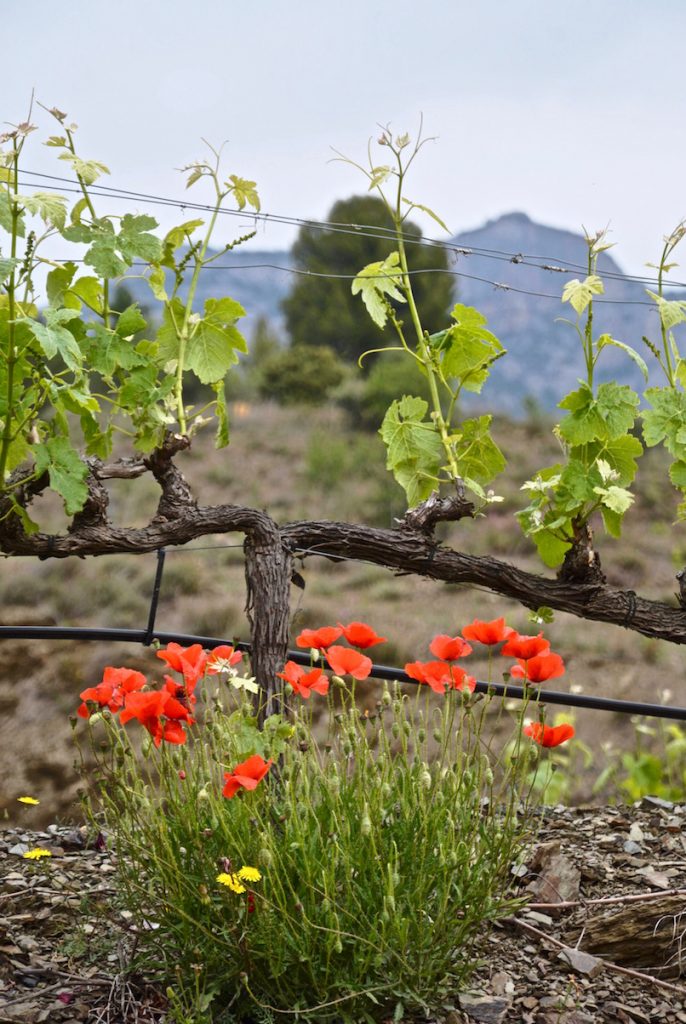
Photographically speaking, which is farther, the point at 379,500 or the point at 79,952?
the point at 379,500

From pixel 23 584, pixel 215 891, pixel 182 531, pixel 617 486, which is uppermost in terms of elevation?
pixel 617 486

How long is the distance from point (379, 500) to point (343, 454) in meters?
1.29

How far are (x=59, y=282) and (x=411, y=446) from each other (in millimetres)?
816

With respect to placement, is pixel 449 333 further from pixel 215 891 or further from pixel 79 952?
pixel 79 952

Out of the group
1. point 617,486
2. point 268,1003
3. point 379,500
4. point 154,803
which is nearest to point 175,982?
point 268,1003

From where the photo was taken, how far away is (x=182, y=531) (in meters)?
2.13

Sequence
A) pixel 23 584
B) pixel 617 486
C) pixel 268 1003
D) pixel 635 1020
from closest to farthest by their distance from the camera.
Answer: pixel 268 1003 → pixel 635 1020 → pixel 617 486 → pixel 23 584

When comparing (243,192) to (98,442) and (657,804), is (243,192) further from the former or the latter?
(657,804)

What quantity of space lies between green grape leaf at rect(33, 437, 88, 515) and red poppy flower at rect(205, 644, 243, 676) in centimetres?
46

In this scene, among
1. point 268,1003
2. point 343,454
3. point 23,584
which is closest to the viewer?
point 268,1003

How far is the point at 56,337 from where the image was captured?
1.74m

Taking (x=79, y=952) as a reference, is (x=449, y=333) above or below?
above

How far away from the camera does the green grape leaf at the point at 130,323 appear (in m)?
2.09

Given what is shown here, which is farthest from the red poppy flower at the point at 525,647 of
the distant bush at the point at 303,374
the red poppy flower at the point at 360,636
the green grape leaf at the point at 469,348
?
the distant bush at the point at 303,374
